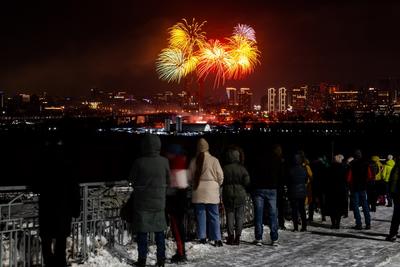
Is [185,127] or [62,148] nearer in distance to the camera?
[62,148]

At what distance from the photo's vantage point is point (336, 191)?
1311 centimetres

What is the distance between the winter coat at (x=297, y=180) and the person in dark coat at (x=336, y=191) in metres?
1.10

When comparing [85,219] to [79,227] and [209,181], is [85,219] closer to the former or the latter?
[79,227]

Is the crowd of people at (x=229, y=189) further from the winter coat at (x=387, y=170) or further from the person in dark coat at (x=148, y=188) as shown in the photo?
the winter coat at (x=387, y=170)

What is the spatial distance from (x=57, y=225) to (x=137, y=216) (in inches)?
58.8

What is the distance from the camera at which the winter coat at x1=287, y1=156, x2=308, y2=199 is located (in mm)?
12086

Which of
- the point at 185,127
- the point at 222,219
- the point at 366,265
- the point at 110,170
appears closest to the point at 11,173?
the point at 110,170

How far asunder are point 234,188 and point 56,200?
13.8 ft

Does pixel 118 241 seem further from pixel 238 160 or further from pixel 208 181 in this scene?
pixel 238 160

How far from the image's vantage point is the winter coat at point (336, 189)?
1279 centimetres

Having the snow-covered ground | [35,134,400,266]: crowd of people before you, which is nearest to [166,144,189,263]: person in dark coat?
[35,134,400,266]: crowd of people

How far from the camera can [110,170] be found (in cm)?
5141

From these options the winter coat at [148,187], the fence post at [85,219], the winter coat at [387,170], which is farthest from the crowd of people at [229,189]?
the winter coat at [387,170]

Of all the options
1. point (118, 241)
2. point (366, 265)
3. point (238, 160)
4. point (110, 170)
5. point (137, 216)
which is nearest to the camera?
point (137, 216)
